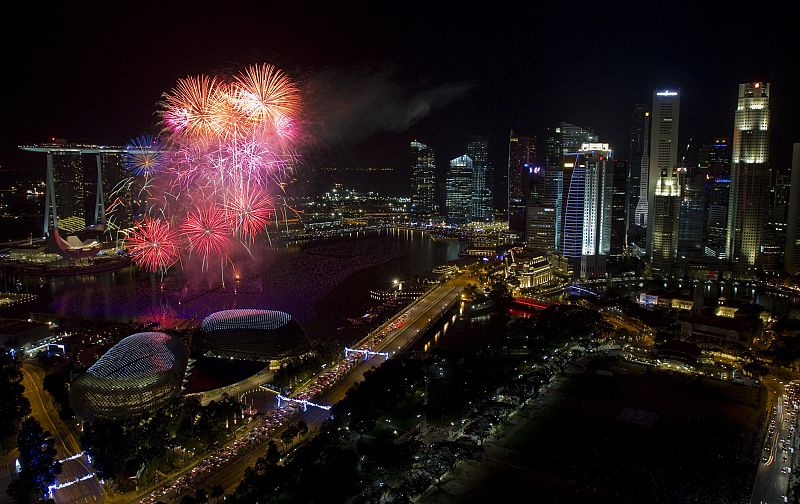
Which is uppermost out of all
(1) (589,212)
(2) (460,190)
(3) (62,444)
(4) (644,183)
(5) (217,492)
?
(4) (644,183)

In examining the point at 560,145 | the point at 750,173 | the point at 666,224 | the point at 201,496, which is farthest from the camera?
the point at 560,145

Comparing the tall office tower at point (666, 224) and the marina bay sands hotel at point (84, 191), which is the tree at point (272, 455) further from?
the marina bay sands hotel at point (84, 191)

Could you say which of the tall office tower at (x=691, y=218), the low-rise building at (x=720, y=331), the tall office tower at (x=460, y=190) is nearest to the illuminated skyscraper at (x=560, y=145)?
the tall office tower at (x=691, y=218)

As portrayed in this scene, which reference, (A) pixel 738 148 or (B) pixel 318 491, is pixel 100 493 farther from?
(A) pixel 738 148

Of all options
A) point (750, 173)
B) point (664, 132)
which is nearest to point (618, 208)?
point (750, 173)

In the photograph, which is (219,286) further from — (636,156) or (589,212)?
(636,156)

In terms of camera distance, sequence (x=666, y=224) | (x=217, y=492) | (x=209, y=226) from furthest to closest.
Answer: (x=666, y=224) → (x=209, y=226) → (x=217, y=492)
